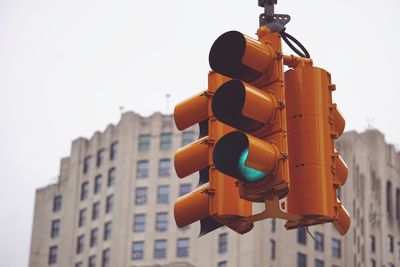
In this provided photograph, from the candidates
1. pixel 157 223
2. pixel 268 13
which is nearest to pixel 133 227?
pixel 157 223

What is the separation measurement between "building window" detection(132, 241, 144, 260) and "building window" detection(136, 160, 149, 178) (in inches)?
281

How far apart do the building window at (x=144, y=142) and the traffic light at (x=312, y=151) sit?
310 ft

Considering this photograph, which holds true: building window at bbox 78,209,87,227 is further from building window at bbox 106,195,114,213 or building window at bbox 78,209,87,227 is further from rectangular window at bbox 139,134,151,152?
rectangular window at bbox 139,134,151,152

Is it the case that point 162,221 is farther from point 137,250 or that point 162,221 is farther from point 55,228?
point 55,228

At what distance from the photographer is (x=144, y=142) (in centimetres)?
10362

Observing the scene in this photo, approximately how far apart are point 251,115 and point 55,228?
337ft

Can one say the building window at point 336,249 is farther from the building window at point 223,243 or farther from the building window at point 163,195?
the building window at point 163,195

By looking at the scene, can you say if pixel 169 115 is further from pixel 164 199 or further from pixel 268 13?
pixel 268 13

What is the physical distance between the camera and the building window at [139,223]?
325 ft

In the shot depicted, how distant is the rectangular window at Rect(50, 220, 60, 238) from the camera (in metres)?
108

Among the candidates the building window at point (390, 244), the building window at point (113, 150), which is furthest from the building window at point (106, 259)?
the building window at point (390, 244)

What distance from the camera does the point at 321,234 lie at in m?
98.6

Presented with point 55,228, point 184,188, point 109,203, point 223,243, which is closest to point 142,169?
point 109,203

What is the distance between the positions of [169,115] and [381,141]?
1052 inches
